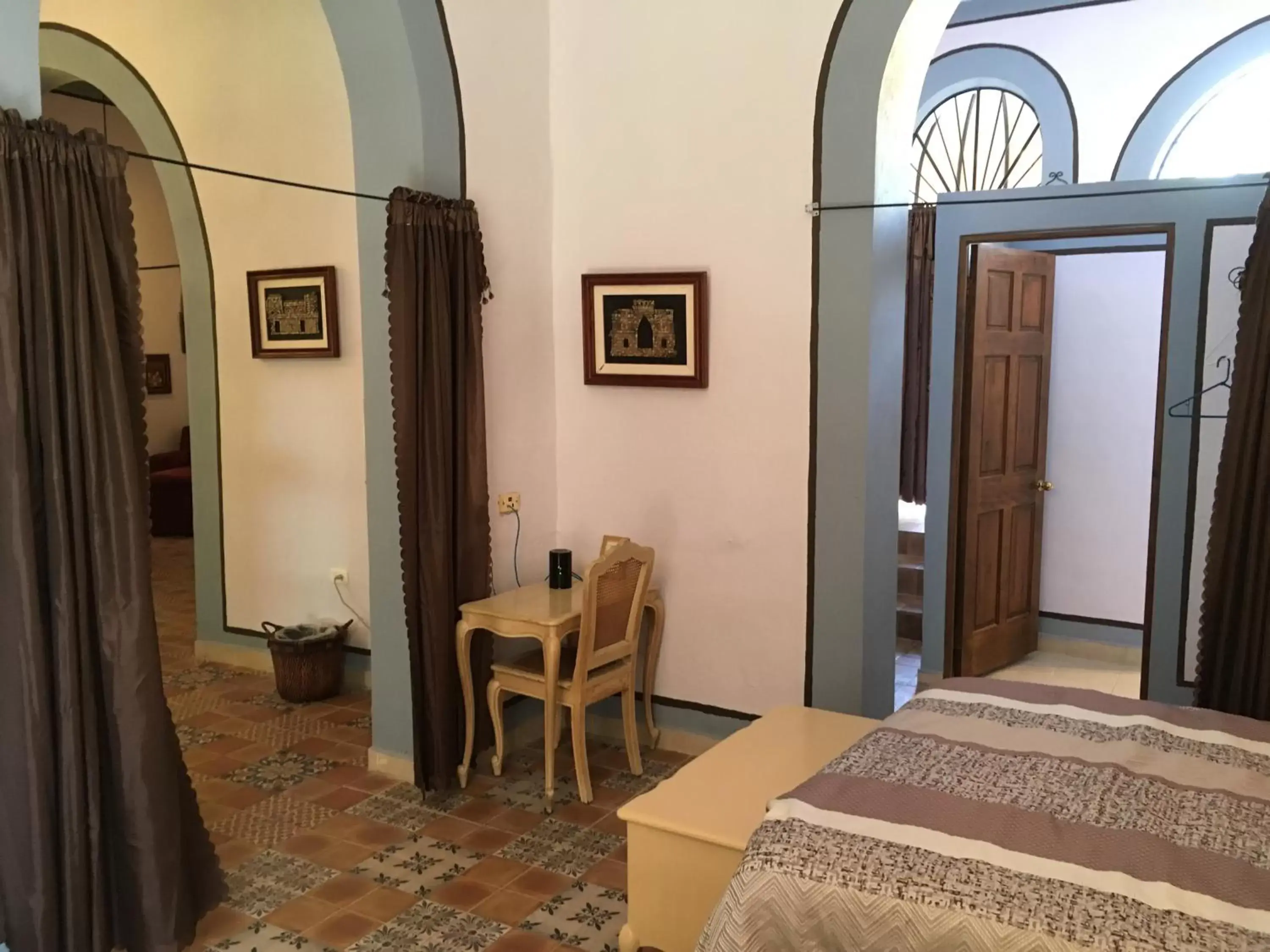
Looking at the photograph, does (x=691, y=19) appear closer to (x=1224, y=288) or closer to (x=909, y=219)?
(x=1224, y=288)

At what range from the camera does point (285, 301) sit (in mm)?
4727

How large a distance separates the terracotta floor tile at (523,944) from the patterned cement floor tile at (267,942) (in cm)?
46

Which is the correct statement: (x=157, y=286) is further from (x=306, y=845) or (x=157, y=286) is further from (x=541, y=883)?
(x=541, y=883)

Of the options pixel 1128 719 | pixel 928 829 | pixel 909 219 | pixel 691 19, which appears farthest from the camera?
pixel 909 219

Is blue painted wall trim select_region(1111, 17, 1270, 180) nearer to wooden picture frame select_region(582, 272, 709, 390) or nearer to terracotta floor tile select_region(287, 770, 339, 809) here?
wooden picture frame select_region(582, 272, 709, 390)

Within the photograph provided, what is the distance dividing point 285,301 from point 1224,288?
3.96 metres

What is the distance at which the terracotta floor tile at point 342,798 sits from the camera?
11.9 feet

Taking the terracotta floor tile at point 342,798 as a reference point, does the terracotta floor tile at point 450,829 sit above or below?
below

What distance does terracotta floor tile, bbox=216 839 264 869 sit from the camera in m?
3.23

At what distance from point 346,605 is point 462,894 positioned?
2100mm

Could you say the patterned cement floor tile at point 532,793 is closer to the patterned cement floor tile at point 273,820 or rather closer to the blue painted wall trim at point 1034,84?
the patterned cement floor tile at point 273,820

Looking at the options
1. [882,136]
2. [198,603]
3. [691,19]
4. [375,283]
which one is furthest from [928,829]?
[198,603]

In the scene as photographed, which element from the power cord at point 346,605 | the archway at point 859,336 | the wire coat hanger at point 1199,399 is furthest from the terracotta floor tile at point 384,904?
the wire coat hanger at point 1199,399

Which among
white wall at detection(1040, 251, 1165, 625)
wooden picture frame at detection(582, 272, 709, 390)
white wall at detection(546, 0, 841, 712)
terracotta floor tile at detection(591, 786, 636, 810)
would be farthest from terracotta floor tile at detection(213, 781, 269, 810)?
white wall at detection(1040, 251, 1165, 625)
